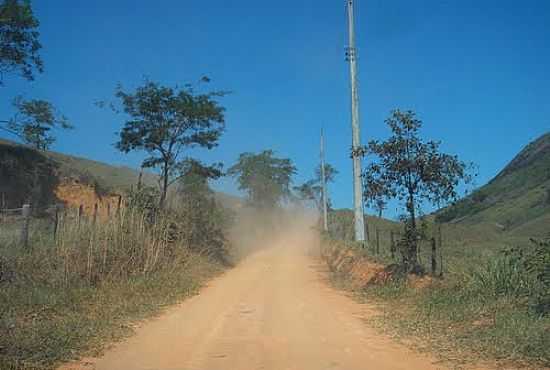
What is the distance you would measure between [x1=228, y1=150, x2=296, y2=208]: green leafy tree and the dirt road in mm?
43903

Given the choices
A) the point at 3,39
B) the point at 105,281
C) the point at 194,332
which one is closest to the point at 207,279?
the point at 105,281

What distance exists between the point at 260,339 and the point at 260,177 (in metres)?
49.8

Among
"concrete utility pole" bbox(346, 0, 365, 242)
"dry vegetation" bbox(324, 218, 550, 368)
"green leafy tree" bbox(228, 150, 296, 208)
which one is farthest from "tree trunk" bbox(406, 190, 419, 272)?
"green leafy tree" bbox(228, 150, 296, 208)

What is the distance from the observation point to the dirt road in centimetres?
692

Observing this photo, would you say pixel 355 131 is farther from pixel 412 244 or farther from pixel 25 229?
pixel 25 229

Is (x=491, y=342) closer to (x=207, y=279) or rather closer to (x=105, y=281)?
(x=105, y=281)

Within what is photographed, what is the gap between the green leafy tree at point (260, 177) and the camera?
57844 mm

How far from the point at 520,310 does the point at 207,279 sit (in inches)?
474

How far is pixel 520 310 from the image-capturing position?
8789mm

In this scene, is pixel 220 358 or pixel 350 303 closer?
pixel 220 358

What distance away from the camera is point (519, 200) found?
4628 centimetres

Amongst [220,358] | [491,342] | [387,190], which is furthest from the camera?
[387,190]

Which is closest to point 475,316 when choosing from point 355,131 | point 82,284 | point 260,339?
point 260,339

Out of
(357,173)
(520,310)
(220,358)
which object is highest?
(357,173)
